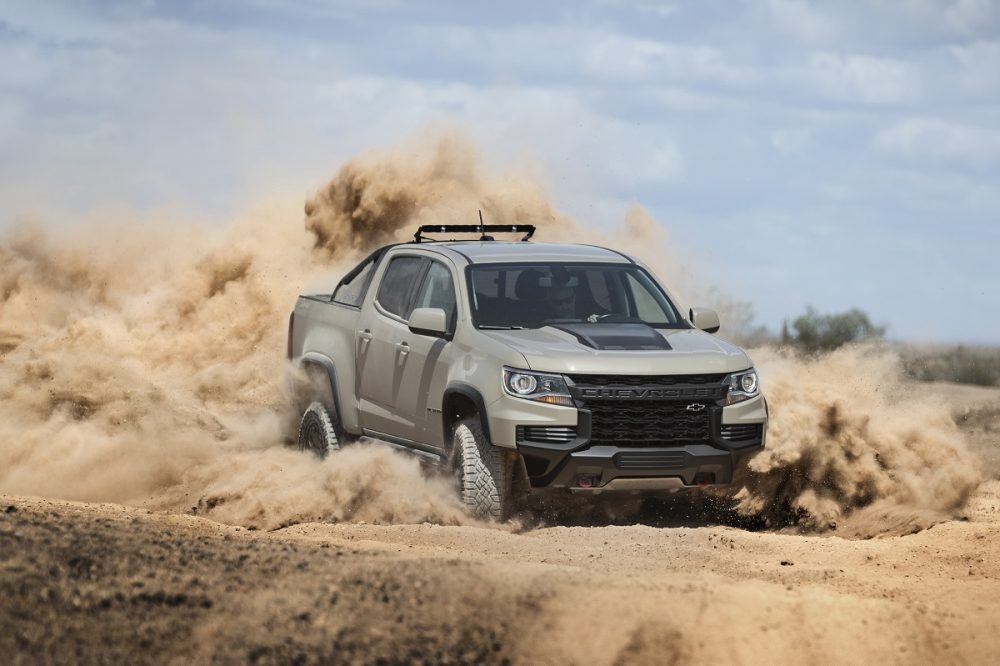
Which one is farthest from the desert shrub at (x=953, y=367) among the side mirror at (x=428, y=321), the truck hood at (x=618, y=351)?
the side mirror at (x=428, y=321)

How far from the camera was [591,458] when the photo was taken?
32.8ft

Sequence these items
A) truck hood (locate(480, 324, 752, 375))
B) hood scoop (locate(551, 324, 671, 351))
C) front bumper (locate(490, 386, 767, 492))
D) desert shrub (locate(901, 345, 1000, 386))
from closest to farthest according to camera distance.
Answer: front bumper (locate(490, 386, 767, 492)) → truck hood (locate(480, 324, 752, 375)) → hood scoop (locate(551, 324, 671, 351)) → desert shrub (locate(901, 345, 1000, 386))

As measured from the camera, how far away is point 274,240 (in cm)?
2366

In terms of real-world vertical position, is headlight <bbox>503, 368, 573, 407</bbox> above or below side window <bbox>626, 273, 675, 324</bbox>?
below

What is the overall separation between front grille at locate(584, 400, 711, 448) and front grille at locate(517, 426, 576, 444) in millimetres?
164

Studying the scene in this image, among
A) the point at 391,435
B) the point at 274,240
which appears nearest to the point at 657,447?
the point at 391,435

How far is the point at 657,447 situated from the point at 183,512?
4113 mm

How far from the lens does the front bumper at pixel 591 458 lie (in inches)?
393

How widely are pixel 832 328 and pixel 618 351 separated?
30145mm

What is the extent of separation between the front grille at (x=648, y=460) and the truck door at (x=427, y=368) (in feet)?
4.72

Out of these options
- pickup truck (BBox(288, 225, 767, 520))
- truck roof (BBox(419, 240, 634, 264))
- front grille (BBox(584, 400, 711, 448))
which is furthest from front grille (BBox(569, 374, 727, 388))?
truck roof (BBox(419, 240, 634, 264))

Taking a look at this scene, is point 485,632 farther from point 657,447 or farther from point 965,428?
point 965,428

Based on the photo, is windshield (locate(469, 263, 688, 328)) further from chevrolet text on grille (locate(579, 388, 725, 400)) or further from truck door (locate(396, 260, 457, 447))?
chevrolet text on grille (locate(579, 388, 725, 400))

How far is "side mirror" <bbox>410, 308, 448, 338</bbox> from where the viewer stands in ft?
34.4
